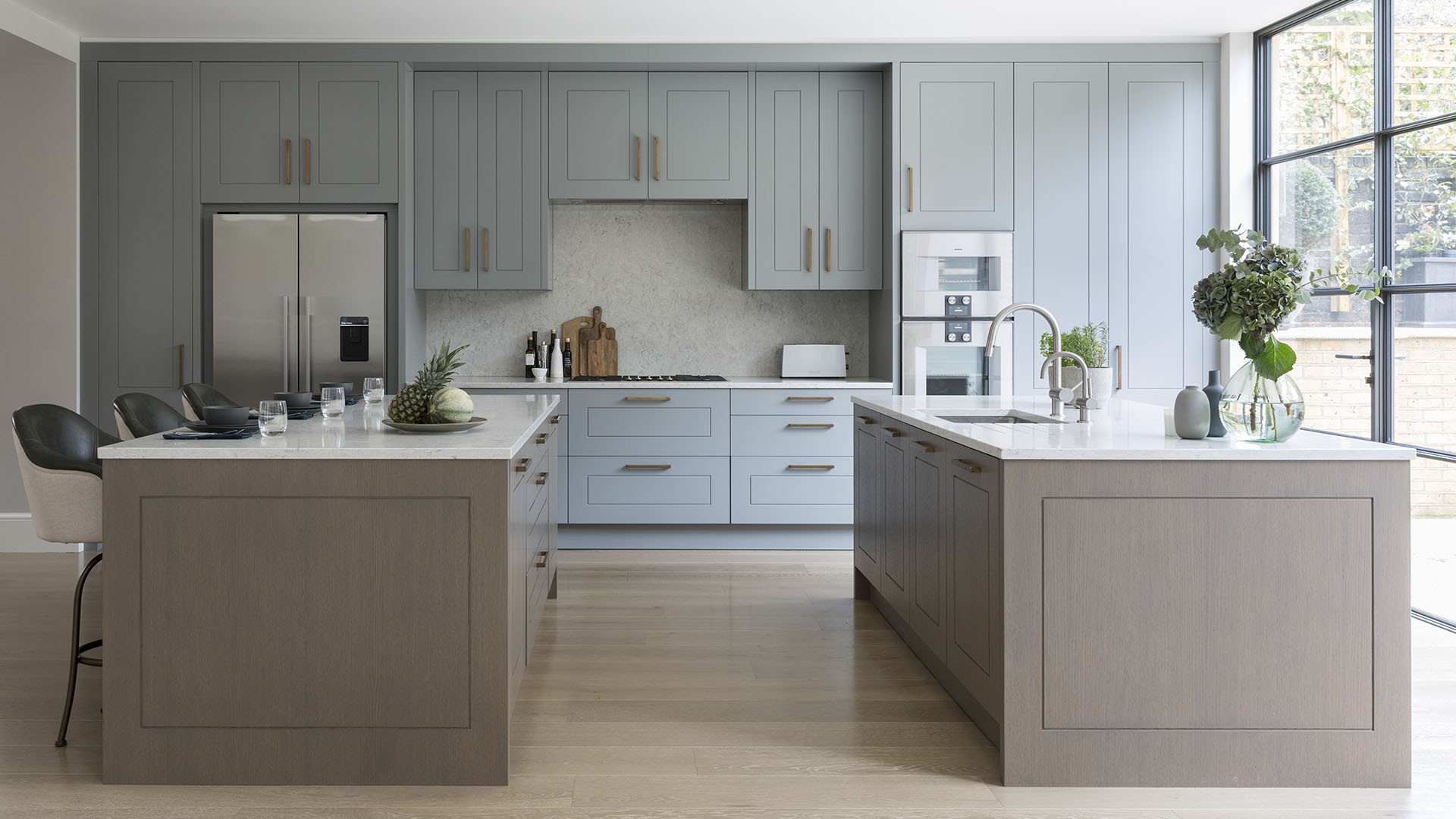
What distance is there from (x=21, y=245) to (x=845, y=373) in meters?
4.27

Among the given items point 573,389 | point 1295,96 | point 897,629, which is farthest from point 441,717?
point 1295,96

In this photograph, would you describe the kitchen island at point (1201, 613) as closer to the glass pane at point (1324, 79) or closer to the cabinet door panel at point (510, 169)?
the glass pane at point (1324, 79)

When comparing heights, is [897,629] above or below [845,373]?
below

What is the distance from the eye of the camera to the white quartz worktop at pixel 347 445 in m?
2.28

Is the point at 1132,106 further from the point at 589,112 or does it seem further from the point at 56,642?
the point at 56,642

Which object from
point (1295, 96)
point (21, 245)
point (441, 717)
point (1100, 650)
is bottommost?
point (441, 717)

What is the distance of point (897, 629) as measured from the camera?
145 inches

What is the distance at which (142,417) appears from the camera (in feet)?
10.5

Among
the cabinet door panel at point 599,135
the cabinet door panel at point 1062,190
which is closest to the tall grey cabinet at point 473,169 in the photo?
the cabinet door panel at point 599,135

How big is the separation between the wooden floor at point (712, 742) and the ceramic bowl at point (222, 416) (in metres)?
0.86

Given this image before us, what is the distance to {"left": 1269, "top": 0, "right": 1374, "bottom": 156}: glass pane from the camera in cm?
427

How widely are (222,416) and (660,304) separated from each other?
139 inches

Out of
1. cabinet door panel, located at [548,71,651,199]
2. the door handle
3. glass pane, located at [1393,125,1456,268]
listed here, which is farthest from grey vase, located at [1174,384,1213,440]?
the door handle

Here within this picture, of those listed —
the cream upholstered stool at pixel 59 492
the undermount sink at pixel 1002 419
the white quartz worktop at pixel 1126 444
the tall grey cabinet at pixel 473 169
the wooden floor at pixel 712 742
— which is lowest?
the wooden floor at pixel 712 742
